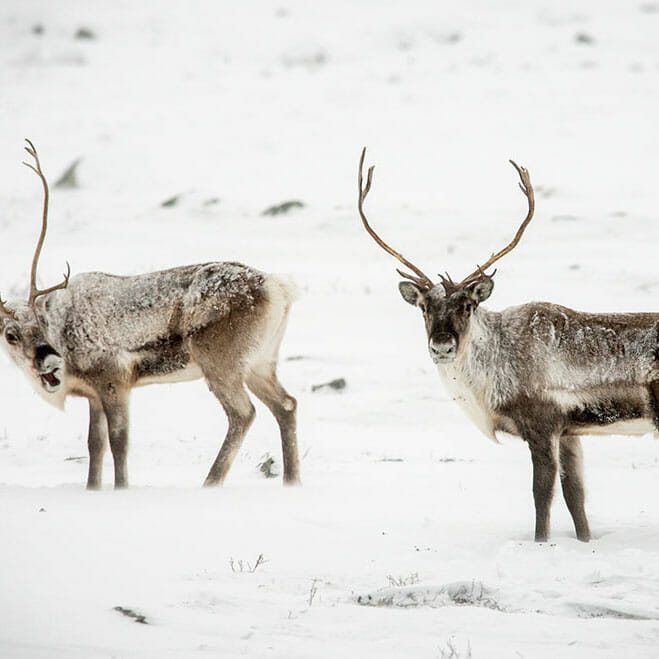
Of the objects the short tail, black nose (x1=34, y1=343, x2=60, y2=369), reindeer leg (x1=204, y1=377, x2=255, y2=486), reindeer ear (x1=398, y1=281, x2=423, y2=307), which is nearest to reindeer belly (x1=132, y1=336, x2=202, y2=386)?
reindeer leg (x1=204, y1=377, x2=255, y2=486)

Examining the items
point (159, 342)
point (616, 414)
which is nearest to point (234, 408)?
point (159, 342)

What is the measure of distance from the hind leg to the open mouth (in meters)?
1.46

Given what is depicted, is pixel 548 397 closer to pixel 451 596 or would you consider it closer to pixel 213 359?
pixel 451 596

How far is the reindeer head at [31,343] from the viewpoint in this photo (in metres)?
8.23

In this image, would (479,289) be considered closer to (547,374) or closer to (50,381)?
(547,374)

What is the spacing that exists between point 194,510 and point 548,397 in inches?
90.9

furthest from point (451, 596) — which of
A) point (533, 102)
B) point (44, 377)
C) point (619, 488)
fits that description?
point (533, 102)

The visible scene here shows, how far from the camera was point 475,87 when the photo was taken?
29.7m

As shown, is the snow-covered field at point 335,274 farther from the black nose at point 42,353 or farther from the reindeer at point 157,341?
the black nose at point 42,353

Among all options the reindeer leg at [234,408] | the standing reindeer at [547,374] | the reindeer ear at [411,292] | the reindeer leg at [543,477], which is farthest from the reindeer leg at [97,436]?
the reindeer leg at [543,477]

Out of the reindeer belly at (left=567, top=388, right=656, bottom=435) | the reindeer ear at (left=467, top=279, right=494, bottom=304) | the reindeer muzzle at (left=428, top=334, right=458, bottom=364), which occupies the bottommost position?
the reindeer belly at (left=567, top=388, right=656, bottom=435)

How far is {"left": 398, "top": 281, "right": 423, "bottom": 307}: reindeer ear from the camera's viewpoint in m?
7.23

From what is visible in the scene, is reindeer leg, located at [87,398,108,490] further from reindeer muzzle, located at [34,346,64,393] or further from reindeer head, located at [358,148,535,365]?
reindeer head, located at [358,148,535,365]

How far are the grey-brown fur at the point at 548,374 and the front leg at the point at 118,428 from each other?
8.52ft
